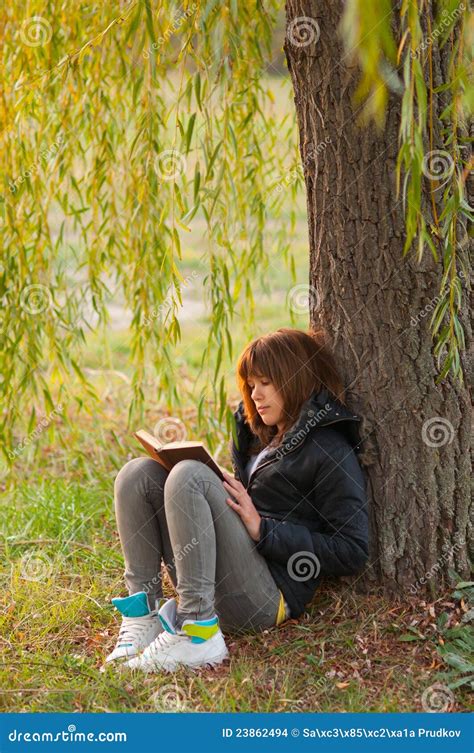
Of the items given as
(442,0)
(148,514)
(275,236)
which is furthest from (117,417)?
(442,0)

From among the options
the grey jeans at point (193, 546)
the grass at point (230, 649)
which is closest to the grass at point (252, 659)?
the grass at point (230, 649)

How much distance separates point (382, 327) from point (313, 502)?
499 mm

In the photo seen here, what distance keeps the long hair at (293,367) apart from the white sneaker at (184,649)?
58 cm

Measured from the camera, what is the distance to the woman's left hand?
Result: 2.47 metres

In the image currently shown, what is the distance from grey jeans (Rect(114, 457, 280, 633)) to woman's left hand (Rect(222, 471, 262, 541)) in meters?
0.02

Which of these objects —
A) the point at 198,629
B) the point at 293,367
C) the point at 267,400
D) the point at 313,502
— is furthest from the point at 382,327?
the point at 198,629

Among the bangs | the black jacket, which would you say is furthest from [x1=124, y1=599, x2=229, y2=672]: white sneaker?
the bangs

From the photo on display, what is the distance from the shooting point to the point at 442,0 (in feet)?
6.66

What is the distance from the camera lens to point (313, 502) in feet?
8.25

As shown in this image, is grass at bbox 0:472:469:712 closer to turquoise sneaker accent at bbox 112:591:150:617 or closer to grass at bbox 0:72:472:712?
grass at bbox 0:72:472:712

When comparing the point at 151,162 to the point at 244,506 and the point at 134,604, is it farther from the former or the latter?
the point at 134,604

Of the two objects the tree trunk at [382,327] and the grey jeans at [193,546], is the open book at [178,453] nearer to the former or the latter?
the grey jeans at [193,546]

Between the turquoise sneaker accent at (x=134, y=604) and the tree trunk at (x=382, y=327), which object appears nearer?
the tree trunk at (x=382, y=327)

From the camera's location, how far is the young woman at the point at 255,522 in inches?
94.3
